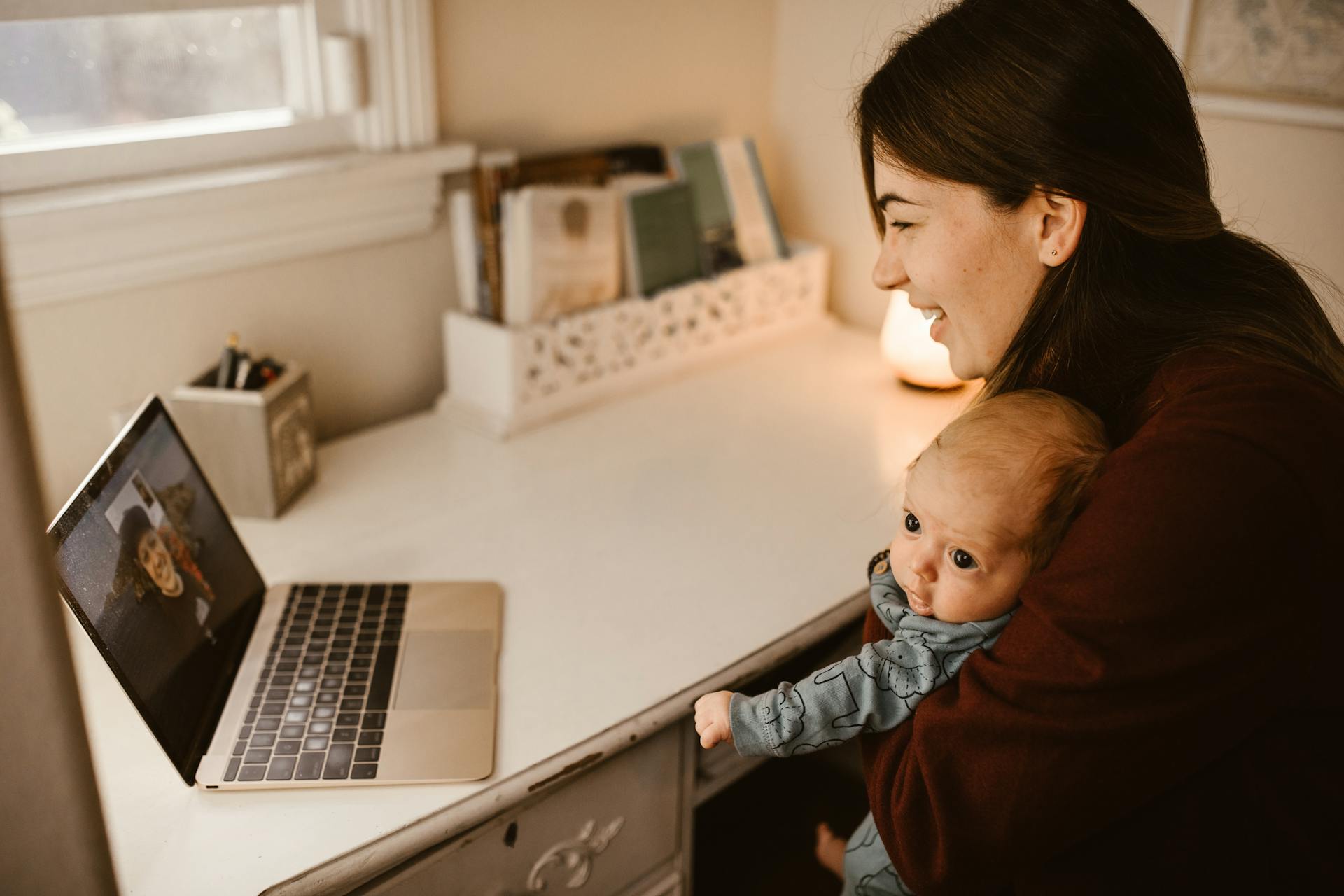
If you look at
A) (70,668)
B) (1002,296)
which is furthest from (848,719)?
(70,668)

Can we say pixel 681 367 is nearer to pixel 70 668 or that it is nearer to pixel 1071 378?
pixel 1071 378

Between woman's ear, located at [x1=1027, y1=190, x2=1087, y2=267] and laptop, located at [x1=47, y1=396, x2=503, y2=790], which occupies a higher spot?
woman's ear, located at [x1=1027, y1=190, x2=1087, y2=267]

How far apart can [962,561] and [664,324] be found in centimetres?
88

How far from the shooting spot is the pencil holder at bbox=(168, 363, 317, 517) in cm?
122

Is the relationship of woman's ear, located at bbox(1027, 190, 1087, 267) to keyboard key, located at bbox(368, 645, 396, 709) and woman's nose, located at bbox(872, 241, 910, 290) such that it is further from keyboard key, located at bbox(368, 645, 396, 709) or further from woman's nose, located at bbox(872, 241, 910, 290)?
keyboard key, located at bbox(368, 645, 396, 709)

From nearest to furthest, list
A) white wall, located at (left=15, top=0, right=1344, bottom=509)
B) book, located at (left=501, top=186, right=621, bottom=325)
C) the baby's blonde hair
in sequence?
1. the baby's blonde hair
2. white wall, located at (left=15, top=0, right=1344, bottom=509)
3. book, located at (left=501, top=186, right=621, bottom=325)

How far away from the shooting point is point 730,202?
1.77 m

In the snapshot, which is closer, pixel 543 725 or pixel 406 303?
pixel 543 725

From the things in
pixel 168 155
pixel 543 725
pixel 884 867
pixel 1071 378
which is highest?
pixel 168 155

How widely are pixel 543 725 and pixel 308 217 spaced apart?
2.52 feet

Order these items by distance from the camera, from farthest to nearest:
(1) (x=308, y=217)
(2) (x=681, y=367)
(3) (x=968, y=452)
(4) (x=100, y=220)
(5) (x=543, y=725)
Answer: (2) (x=681, y=367), (1) (x=308, y=217), (4) (x=100, y=220), (5) (x=543, y=725), (3) (x=968, y=452)

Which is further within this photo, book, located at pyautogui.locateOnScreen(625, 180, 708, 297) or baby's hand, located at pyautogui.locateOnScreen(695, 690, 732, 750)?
book, located at pyautogui.locateOnScreen(625, 180, 708, 297)

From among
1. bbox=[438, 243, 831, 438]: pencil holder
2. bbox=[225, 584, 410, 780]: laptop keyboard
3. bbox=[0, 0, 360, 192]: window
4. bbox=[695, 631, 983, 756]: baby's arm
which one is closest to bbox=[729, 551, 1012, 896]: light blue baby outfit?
bbox=[695, 631, 983, 756]: baby's arm

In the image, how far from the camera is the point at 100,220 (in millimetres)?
1168
